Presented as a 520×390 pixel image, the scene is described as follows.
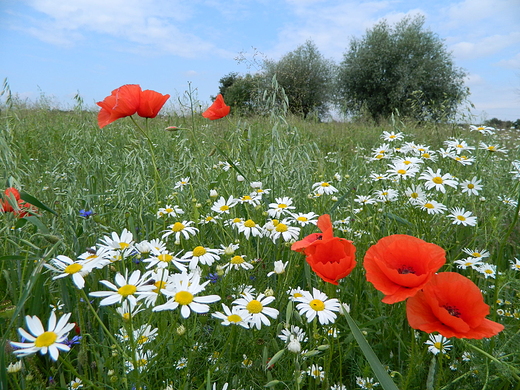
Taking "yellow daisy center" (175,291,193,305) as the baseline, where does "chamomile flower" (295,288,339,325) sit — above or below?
below

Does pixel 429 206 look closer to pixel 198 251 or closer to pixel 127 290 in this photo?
pixel 198 251

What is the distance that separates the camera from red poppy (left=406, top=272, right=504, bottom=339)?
2.23 ft

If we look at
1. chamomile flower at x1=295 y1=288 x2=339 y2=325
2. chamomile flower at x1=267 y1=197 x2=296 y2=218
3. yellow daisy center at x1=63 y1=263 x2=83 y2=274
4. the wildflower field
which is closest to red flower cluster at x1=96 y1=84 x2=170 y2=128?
the wildflower field

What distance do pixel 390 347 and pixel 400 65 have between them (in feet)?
58.4

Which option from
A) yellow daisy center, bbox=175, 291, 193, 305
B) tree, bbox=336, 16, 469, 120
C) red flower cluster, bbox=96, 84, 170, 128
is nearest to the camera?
yellow daisy center, bbox=175, 291, 193, 305

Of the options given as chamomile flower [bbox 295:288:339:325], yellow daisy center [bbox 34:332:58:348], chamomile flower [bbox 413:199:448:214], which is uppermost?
chamomile flower [bbox 413:199:448:214]

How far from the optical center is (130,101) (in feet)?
4.99

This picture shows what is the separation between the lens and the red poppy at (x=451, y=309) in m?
0.68

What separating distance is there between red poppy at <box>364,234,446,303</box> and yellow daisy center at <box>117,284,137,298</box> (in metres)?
0.52

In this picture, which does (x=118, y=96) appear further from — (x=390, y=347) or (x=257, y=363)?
(x=390, y=347)

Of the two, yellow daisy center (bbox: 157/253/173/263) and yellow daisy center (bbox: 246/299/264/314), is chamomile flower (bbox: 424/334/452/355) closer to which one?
yellow daisy center (bbox: 246/299/264/314)

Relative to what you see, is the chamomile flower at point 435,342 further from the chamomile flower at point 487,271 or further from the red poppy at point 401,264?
the red poppy at point 401,264

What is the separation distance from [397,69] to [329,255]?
17780mm

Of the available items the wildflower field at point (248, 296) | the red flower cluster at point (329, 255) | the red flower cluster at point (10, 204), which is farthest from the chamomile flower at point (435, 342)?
the red flower cluster at point (10, 204)
